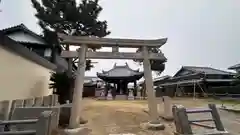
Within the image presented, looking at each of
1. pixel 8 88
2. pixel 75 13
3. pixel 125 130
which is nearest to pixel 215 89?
pixel 75 13

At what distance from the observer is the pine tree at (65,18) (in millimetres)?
16078

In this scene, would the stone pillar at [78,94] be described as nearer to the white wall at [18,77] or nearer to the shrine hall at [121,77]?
the white wall at [18,77]

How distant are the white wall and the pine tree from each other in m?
7.33

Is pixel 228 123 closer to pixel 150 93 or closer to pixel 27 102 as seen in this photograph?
pixel 150 93

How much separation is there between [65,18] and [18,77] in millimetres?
10454

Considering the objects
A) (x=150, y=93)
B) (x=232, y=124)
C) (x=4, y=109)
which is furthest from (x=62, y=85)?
(x=232, y=124)

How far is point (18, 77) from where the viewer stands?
6891 mm

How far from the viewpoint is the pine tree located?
52.7 feet

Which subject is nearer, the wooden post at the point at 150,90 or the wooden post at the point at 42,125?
the wooden post at the point at 42,125

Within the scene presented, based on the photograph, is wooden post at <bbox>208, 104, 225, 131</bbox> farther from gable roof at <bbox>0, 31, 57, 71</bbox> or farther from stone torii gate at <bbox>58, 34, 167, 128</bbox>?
gable roof at <bbox>0, 31, 57, 71</bbox>

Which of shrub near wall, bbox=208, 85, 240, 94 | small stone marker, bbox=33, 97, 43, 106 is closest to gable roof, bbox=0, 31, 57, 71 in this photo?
small stone marker, bbox=33, 97, 43, 106

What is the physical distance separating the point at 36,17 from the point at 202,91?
22209 mm

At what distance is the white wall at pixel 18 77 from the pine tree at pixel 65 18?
7335mm

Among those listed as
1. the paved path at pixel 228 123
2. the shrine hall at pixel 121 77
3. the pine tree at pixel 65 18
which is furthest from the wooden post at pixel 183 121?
the shrine hall at pixel 121 77
